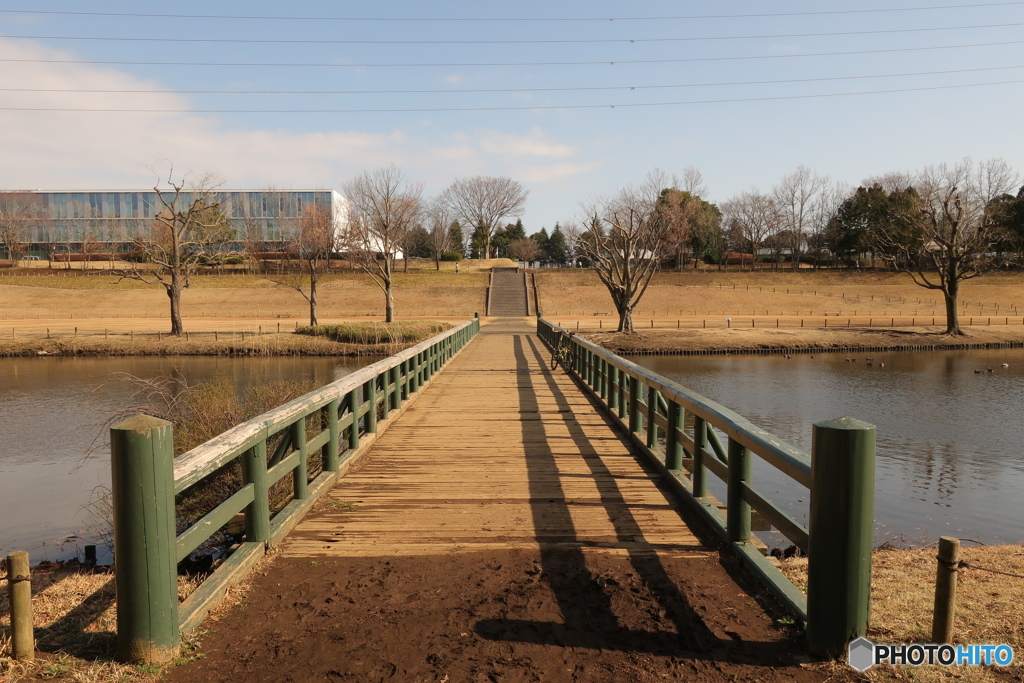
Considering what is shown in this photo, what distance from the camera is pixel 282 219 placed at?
2975 inches

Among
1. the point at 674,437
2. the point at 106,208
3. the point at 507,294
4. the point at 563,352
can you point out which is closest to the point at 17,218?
the point at 106,208

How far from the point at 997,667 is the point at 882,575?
265 cm

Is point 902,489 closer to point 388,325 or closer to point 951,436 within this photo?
point 951,436

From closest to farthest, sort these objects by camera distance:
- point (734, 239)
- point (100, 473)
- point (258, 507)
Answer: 1. point (258, 507)
2. point (100, 473)
3. point (734, 239)

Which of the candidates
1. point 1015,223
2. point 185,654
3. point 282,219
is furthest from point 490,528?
point 1015,223

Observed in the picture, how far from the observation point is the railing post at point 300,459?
5559mm

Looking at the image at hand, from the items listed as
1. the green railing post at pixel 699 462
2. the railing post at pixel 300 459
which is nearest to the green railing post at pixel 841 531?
the green railing post at pixel 699 462

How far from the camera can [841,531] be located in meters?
3.27

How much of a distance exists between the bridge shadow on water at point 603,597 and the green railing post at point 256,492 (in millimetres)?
1752

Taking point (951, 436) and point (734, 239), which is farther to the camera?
point (734, 239)

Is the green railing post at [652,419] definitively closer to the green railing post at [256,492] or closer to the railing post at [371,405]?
the railing post at [371,405]

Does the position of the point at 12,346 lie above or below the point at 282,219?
below

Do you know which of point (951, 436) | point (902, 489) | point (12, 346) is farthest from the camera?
point (12, 346)

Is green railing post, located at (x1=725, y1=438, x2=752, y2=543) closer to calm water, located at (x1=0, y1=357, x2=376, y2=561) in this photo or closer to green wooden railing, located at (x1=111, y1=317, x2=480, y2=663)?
green wooden railing, located at (x1=111, y1=317, x2=480, y2=663)
